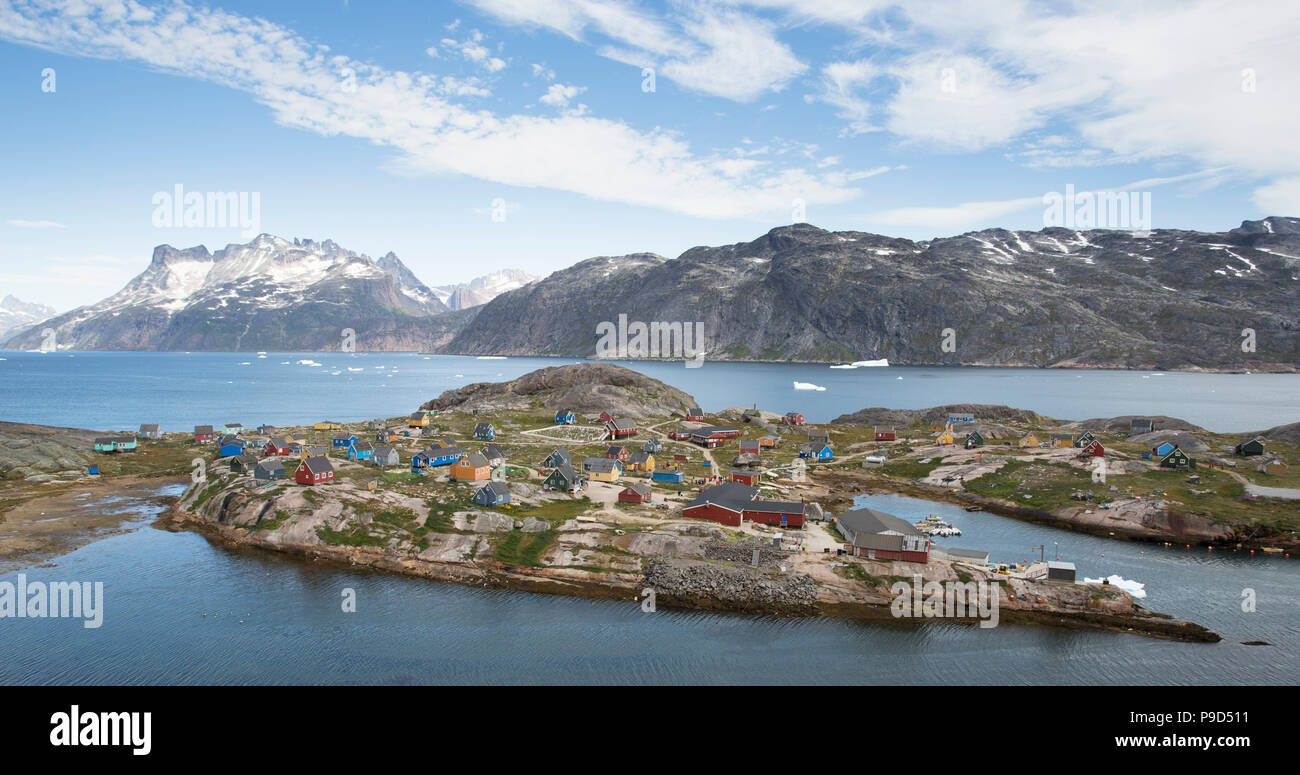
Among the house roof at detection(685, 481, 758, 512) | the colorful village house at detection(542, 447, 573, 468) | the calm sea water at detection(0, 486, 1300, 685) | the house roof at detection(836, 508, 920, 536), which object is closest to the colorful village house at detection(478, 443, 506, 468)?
the colorful village house at detection(542, 447, 573, 468)

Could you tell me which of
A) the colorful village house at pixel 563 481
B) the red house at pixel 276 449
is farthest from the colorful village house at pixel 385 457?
the colorful village house at pixel 563 481

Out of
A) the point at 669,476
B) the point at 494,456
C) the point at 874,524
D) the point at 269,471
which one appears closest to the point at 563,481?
the point at 669,476

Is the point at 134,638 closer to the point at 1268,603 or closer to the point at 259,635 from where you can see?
the point at 259,635

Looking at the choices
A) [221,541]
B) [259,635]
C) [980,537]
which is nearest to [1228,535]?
[980,537]

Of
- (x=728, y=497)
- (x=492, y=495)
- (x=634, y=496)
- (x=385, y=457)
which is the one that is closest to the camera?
(x=728, y=497)

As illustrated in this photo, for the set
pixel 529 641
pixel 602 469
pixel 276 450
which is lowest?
pixel 529 641

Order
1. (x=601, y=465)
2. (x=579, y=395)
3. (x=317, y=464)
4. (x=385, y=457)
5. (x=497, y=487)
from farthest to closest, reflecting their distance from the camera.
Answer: (x=579, y=395), (x=385, y=457), (x=601, y=465), (x=317, y=464), (x=497, y=487)

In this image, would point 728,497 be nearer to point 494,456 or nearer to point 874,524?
point 874,524

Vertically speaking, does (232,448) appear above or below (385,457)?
above
